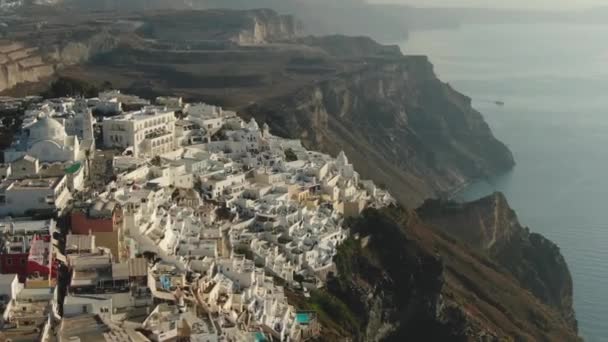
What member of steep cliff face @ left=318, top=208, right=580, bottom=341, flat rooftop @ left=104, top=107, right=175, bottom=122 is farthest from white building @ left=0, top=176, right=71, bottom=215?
steep cliff face @ left=318, top=208, right=580, bottom=341

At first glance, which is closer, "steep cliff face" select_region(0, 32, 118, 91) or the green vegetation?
the green vegetation

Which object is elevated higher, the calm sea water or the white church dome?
the white church dome

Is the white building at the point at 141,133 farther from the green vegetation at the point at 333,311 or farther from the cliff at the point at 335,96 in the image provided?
the cliff at the point at 335,96

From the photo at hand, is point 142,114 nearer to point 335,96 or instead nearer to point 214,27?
point 335,96

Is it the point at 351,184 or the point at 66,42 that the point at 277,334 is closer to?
the point at 351,184

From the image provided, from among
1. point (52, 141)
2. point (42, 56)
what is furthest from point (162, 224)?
point (42, 56)

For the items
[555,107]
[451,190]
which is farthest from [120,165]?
[555,107]

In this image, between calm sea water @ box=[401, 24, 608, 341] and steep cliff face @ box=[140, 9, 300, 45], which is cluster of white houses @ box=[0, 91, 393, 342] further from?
steep cliff face @ box=[140, 9, 300, 45]

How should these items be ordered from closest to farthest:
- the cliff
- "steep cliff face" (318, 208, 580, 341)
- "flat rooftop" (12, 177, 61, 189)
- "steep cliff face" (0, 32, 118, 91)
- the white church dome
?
"flat rooftop" (12, 177, 61, 189) < the white church dome < "steep cliff face" (318, 208, 580, 341) < "steep cliff face" (0, 32, 118, 91) < the cliff
